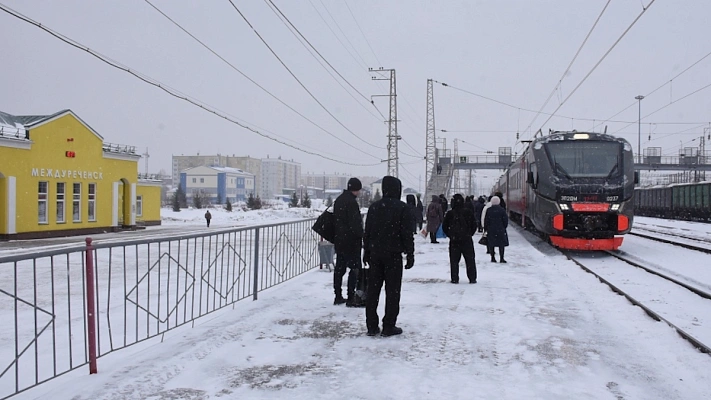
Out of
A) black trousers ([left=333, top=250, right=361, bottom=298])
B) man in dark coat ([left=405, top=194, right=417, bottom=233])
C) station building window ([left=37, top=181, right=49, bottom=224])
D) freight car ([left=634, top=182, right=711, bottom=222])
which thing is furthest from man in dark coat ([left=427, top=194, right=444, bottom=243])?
freight car ([left=634, top=182, right=711, bottom=222])

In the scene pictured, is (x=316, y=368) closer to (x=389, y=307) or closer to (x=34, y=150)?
(x=389, y=307)

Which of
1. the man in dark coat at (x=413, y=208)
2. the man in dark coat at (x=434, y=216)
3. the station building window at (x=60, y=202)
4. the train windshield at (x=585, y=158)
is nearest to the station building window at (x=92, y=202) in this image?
the station building window at (x=60, y=202)

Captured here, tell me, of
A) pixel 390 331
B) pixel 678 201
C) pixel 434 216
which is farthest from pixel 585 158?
pixel 678 201

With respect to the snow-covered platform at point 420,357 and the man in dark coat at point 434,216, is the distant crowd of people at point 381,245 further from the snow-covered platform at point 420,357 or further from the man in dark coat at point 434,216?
the man in dark coat at point 434,216

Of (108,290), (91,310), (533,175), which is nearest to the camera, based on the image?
(91,310)

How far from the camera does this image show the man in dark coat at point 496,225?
1291cm

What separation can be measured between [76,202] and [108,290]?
31544 mm

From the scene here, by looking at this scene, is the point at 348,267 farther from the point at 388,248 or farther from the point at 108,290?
the point at 108,290

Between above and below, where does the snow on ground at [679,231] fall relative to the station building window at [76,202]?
below

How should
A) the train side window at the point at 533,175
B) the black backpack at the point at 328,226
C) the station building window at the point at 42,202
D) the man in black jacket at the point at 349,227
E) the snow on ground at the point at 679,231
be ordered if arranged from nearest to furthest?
the man in black jacket at the point at 349,227, the black backpack at the point at 328,226, the train side window at the point at 533,175, the snow on ground at the point at 679,231, the station building window at the point at 42,202

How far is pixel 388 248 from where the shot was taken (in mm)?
6191

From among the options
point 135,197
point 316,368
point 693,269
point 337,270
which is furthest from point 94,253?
point 135,197

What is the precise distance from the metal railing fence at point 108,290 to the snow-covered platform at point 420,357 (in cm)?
38

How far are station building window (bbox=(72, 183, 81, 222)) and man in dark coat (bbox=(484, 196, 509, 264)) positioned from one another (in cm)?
2819
